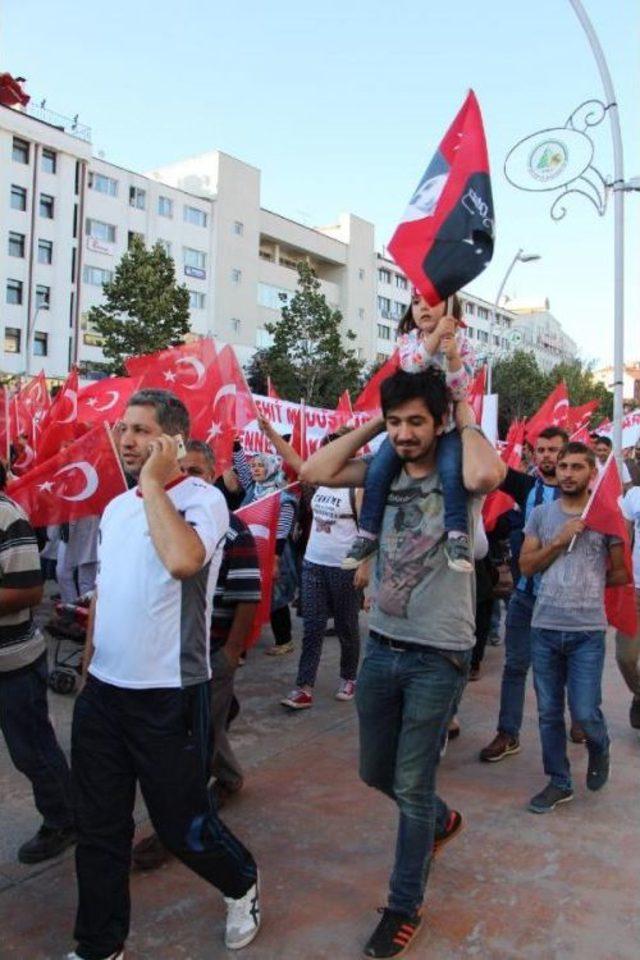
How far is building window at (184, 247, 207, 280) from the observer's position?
55438mm

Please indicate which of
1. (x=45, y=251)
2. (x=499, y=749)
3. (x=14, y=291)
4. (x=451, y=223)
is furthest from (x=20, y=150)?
(x=451, y=223)

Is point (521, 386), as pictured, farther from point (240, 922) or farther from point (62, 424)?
point (240, 922)

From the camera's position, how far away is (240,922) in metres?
2.93

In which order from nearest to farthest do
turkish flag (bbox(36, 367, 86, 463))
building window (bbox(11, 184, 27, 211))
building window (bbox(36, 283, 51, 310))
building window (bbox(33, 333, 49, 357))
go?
turkish flag (bbox(36, 367, 86, 463)) → building window (bbox(11, 184, 27, 211)) → building window (bbox(33, 333, 49, 357)) → building window (bbox(36, 283, 51, 310))

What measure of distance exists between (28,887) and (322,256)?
6497cm

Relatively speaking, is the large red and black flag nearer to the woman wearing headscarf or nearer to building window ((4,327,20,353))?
the woman wearing headscarf

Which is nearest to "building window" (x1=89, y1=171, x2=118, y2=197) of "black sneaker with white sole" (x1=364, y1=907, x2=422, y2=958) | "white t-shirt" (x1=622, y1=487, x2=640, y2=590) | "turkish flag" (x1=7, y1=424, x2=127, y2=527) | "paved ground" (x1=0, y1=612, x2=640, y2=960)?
"turkish flag" (x1=7, y1=424, x2=127, y2=527)

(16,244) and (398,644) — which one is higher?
(16,244)

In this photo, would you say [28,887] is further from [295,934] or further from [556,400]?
[556,400]

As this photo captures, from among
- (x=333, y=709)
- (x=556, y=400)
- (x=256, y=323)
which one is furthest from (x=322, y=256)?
(x=333, y=709)

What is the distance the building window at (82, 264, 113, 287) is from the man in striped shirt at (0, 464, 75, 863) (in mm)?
47950

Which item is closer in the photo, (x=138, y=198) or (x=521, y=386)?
(x=521, y=386)

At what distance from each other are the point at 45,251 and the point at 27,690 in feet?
155

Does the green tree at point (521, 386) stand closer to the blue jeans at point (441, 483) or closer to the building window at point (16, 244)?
the building window at point (16, 244)
